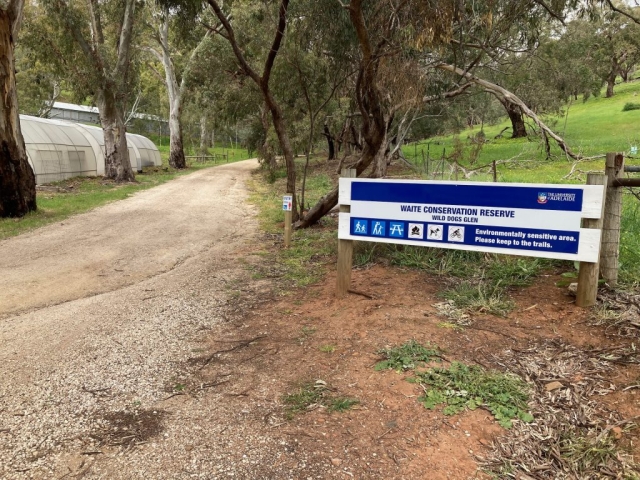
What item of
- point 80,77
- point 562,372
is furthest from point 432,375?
point 80,77

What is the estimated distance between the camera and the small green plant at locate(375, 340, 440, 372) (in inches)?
145

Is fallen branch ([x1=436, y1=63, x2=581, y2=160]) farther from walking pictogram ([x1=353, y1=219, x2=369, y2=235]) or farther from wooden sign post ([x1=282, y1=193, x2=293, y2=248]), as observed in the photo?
walking pictogram ([x1=353, y1=219, x2=369, y2=235])

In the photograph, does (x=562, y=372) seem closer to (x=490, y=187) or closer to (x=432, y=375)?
(x=432, y=375)

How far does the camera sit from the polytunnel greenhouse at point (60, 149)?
19.5 meters

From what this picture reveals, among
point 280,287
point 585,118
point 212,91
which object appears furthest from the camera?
point 585,118

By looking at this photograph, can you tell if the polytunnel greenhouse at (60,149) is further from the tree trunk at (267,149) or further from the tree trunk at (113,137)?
the tree trunk at (267,149)

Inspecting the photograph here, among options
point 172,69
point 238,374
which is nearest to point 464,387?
point 238,374

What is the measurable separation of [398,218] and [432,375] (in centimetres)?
190

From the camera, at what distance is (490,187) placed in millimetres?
4496

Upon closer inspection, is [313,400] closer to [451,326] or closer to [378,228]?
[451,326]

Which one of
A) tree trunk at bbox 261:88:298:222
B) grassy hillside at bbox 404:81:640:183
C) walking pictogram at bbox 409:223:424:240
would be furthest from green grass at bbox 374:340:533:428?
tree trunk at bbox 261:88:298:222

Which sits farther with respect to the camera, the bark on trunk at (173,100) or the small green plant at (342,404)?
the bark on trunk at (173,100)

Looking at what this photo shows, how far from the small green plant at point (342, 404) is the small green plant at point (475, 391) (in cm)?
47

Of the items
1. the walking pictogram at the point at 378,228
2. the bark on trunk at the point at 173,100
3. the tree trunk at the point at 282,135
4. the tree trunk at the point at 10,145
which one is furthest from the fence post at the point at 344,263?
the bark on trunk at the point at 173,100
